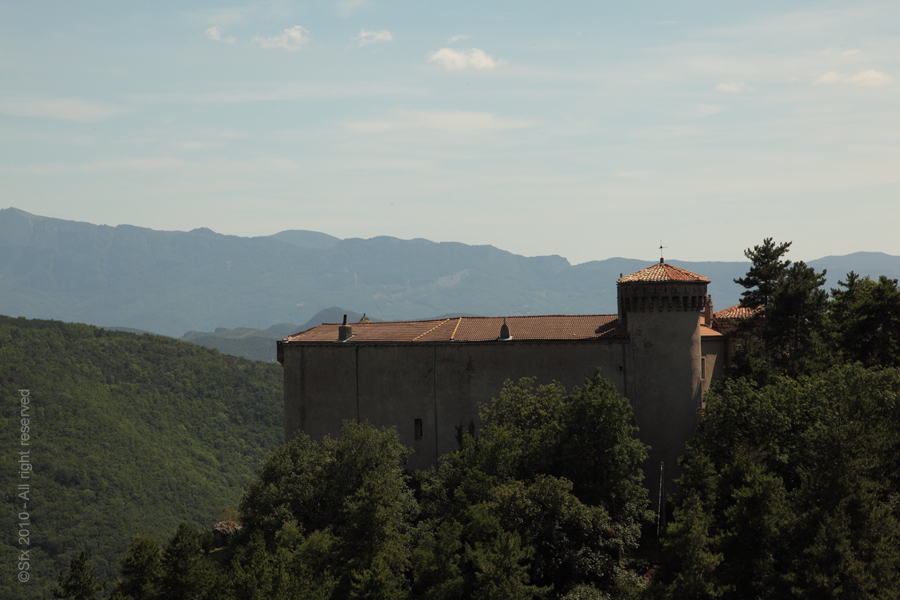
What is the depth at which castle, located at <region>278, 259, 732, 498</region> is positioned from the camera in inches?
1847

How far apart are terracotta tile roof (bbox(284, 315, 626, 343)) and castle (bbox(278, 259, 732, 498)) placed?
0.27 ft

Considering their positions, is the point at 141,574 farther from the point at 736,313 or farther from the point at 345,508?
the point at 736,313

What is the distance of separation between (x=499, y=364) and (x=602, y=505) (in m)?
12.8

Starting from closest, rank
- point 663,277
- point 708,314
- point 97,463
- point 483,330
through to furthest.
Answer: point 663,277, point 483,330, point 708,314, point 97,463

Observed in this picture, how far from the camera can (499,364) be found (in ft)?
165

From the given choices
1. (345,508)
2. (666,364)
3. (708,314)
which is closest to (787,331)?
(666,364)

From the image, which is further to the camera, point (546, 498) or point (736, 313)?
point (736, 313)

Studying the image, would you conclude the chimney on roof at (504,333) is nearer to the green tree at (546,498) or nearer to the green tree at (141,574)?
the green tree at (546,498)

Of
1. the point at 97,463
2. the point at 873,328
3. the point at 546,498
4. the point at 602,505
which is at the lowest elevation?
the point at 97,463

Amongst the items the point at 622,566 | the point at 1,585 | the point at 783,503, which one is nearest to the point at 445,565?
the point at 622,566

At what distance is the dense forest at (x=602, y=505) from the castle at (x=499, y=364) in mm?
2664

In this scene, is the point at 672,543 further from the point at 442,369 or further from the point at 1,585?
the point at 1,585

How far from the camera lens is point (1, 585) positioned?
12394 cm

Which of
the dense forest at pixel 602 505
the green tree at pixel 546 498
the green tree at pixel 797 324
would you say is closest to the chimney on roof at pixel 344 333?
the dense forest at pixel 602 505
